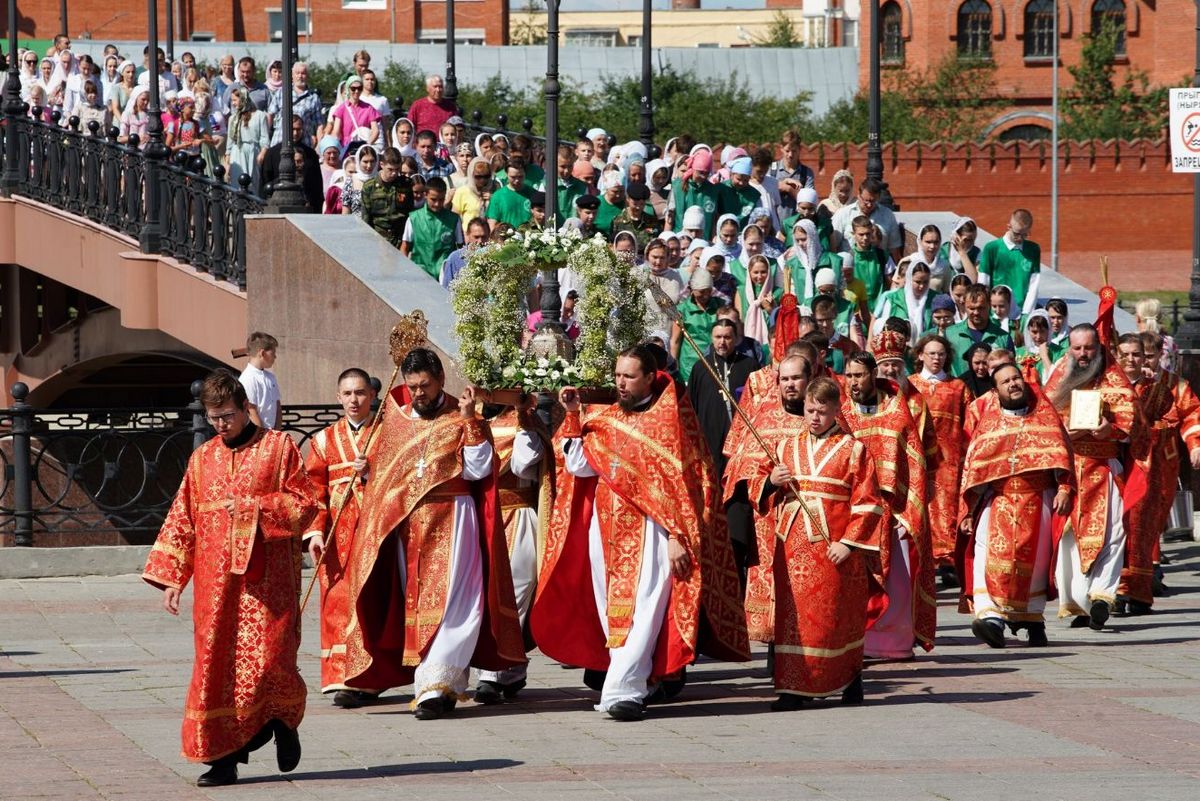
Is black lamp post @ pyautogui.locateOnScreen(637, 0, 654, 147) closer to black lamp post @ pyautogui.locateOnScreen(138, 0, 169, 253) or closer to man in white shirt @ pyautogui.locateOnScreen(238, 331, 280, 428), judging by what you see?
black lamp post @ pyautogui.locateOnScreen(138, 0, 169, 253)

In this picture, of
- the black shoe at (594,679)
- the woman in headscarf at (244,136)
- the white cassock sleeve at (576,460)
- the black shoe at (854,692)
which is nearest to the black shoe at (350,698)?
the black shoe at (594,679)

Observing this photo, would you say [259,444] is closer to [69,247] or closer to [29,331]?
[69,247]

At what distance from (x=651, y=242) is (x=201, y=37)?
2516 inches

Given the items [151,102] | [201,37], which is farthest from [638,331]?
[201,37]

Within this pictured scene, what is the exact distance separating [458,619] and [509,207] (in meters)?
9.01

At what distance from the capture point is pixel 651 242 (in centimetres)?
1767

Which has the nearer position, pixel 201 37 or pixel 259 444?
pixel 259 444

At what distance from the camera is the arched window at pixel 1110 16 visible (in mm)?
73312

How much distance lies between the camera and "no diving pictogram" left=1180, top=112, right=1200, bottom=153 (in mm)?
21828

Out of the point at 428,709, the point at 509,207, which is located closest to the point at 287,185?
the point at 509,207

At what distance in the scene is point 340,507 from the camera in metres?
11.6

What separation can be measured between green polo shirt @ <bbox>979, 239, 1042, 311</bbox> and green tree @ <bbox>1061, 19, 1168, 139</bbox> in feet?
165

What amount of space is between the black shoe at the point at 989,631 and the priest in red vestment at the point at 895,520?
0.32 meters

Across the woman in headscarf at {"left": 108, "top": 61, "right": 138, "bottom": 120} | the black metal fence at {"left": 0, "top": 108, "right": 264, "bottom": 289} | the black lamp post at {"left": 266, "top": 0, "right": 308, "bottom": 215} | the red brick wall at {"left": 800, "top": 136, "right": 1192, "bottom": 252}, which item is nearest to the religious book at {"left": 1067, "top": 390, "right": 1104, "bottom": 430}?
the black lamp post at {"left": 266, "top": 0, "right": 308, "bottom": 215}
